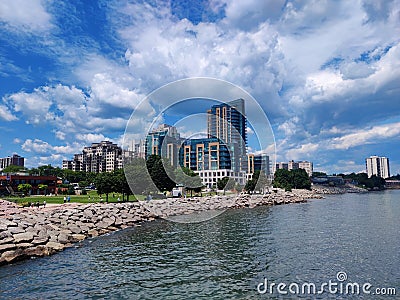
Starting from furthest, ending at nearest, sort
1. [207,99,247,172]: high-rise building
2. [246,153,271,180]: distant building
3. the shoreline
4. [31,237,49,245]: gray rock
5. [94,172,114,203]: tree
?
1. [207,99,247,172]: high-rise building
2. [246,153,271,180]: distant building
3. [94,172,114,203]: tree
4. [31,237,49,245]: gray rock
5. the shoreline

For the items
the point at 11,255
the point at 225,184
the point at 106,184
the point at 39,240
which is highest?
the point at 225,184

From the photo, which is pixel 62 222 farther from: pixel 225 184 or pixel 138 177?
pixel 225 184

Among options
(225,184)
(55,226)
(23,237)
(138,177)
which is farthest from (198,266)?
(225,184)

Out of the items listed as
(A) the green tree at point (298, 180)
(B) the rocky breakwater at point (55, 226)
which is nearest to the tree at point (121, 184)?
(B) the rocky breakwater at point (55, 226)

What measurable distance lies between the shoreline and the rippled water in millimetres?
1220

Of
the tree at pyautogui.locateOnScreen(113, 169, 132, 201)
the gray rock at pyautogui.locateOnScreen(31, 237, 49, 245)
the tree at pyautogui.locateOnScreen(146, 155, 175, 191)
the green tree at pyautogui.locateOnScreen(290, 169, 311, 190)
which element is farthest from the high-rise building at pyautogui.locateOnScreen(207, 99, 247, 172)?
the gray rock at pyautogui.locateOnScreen(31, 237, 49, 245)

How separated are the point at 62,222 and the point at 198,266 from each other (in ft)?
59.5

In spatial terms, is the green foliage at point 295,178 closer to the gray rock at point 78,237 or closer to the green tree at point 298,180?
the green tree at point 298,180

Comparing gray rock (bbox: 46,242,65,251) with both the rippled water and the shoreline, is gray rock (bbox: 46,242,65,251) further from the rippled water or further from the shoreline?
the rippled water

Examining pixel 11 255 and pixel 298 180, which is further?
pixel 298 180

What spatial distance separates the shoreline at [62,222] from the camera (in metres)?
22.7

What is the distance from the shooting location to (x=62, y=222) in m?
32.3

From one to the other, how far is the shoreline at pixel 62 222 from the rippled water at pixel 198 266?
1220 millimetres

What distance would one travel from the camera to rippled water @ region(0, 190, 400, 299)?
15.9 meters
